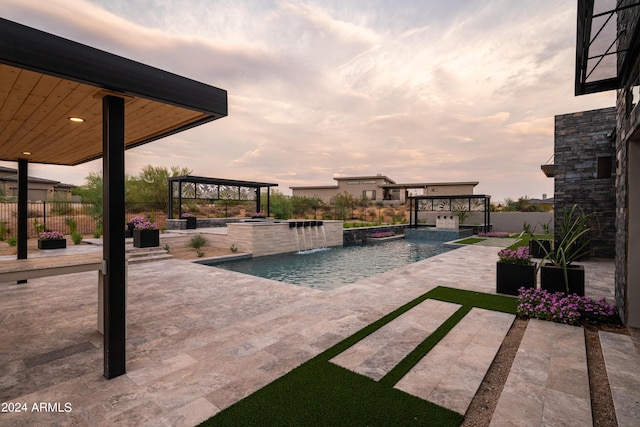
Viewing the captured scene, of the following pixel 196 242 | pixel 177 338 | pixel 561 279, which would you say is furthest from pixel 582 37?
pixel 196 242

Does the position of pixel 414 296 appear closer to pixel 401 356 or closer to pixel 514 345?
pixel 514 345

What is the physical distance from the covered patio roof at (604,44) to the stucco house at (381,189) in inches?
1019

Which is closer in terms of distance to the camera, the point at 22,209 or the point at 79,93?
the point at 79,93

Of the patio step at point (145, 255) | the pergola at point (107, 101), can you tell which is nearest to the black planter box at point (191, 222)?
the patio step at point (145, 255)

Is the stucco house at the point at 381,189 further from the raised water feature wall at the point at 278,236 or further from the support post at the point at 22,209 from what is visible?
the support post at the point at 22,209

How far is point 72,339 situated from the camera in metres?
3.11

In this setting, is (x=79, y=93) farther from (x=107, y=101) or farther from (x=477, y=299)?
(x=477, y=299)

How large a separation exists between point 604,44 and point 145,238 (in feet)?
33.3

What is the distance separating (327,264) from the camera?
8984 mm

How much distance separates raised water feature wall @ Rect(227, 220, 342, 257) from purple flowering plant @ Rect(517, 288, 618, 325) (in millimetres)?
7884

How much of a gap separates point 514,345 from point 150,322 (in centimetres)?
425

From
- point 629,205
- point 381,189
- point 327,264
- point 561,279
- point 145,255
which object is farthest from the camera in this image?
point 381,189

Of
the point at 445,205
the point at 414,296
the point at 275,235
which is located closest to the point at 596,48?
the point at 414,296

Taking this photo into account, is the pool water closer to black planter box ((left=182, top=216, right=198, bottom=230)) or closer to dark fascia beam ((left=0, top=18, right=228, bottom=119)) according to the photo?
dark fascia beam ((left=0, top=18, right=228, bottom=119))
